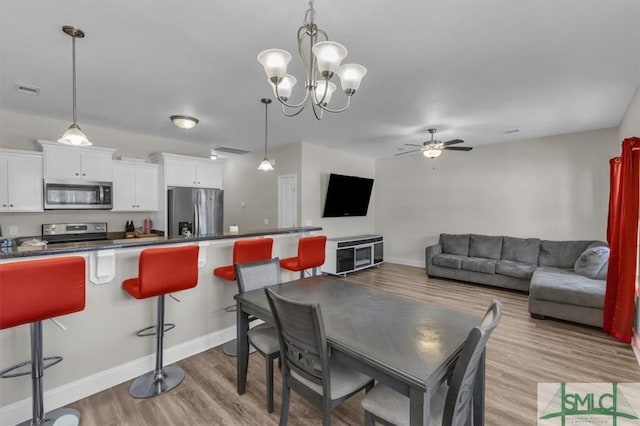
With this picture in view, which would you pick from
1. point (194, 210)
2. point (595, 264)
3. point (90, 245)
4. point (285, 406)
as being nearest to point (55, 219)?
point (194, 210)

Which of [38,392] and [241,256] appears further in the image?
[241,256]

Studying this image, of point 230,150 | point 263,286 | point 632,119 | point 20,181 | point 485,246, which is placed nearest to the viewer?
point 263,286

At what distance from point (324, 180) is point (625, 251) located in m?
4.54

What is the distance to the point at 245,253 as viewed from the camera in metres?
2.91

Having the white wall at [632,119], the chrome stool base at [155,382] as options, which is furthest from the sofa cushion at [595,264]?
the chrome stool base at [155,382]

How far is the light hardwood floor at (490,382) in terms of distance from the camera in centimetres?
198

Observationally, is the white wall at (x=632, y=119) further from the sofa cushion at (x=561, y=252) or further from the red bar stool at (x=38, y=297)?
the red bar stool at (x=38, y=297)

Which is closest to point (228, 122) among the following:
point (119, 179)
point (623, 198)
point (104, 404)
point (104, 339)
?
point (119, 179)

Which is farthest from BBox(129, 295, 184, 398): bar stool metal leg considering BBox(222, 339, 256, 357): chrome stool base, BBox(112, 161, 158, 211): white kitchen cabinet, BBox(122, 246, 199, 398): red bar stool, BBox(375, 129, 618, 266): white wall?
BBox(375, 129, 618, 266): white wall

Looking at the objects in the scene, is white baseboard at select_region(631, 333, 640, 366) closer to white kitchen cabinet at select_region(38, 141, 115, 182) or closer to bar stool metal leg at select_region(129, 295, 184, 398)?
bar stool metal leg at select_region(129, 295, 184, 398)

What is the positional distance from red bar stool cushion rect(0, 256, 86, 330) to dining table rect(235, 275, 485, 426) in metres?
1.04

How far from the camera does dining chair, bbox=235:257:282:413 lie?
6.54 ft

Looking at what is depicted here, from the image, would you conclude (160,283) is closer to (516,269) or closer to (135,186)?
(135,186)

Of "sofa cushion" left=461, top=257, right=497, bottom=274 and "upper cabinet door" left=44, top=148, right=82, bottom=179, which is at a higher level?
"upper cabinet door" left=44, top=148, right=82, bottom=179
